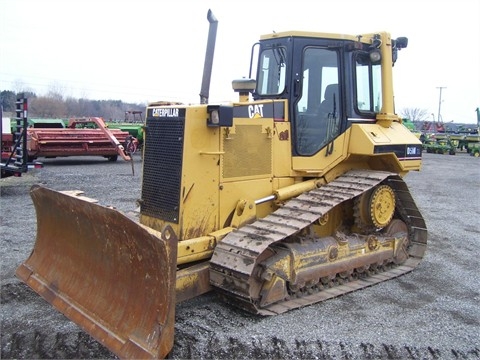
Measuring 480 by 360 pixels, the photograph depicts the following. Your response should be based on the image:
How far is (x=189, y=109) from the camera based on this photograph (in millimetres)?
5086

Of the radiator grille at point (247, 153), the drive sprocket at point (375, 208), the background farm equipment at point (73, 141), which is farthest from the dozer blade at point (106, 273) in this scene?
the background farm equipment at point (73, 141)

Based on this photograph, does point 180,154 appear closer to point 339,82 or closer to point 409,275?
point 339,82

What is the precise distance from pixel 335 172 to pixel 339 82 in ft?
3.97

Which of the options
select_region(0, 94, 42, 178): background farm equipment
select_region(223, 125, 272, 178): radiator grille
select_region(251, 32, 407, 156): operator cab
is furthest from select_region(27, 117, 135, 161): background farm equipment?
select_region(223, 125, 272, 178): radiator grille

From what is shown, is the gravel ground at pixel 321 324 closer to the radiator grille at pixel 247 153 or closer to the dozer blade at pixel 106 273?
the dozer blade at pixel 106 273

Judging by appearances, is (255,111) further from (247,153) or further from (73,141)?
(73,141)

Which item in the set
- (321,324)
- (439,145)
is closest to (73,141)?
(321,324)

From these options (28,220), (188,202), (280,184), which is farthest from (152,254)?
(28,220)

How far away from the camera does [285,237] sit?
194 inches

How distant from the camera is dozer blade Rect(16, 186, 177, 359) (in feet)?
12.8

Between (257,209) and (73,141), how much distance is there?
1464cm

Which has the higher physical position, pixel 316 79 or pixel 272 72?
pixel 272 72

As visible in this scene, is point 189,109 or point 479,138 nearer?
point 189,109

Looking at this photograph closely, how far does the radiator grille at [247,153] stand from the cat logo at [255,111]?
120mm
